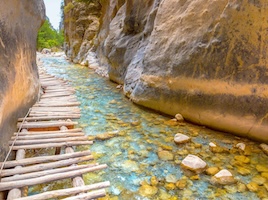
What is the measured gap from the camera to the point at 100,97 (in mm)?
5836

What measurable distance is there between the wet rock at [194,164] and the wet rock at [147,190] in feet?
1.85

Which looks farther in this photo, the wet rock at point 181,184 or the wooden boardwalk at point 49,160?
the wet rock at point 181,184

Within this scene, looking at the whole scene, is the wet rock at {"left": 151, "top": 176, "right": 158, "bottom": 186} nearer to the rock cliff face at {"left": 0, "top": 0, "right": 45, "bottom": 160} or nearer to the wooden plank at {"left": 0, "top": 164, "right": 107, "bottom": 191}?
the wooden plank at {"left": 0, "top": 164, "right": 107, "bottom": 191}

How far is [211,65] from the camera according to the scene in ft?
11.8

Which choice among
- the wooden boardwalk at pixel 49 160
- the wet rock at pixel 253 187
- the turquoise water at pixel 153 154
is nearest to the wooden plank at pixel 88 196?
the wooden boardwalk at pixel 49 160

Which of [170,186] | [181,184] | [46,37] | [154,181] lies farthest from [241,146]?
[46,37]

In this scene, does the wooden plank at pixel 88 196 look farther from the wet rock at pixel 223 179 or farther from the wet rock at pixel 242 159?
the wet rock at pixel 242 159

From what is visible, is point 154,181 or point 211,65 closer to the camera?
point 154,181

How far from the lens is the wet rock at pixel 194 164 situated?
8.14 feet

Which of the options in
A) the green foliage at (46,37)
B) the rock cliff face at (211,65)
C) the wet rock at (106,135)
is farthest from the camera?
the green foliage at (46,37)

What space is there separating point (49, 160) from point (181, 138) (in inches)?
78.0

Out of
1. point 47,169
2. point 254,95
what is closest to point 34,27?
point 47,169

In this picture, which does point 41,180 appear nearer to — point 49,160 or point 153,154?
point 49,160

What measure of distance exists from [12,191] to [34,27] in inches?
143
